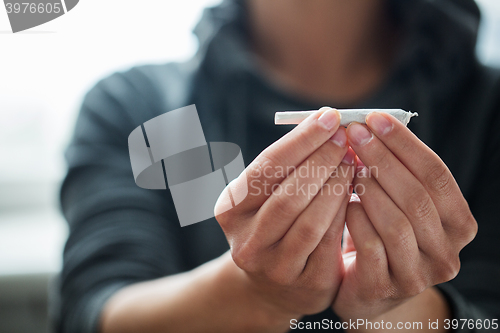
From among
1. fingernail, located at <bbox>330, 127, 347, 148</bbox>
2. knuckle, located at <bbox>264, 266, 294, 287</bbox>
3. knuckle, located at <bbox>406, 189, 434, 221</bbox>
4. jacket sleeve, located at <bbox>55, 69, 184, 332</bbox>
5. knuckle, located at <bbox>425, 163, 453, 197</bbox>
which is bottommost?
jacket sleeve, located at <bbox>55, 69, 184, 332</bbox>

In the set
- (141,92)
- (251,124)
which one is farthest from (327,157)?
(141,92)

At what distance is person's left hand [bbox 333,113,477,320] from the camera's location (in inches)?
7.4

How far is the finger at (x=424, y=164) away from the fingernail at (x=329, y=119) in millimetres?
18

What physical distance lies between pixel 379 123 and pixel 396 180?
36 millimetres

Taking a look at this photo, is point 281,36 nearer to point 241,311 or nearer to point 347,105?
point 347,105

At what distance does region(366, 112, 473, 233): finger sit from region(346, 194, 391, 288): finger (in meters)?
0.04

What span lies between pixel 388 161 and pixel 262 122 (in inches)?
9.0

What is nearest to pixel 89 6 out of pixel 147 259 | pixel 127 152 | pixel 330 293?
pixel 127 152

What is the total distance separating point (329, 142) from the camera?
0.64 feet

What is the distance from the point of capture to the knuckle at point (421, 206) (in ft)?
0.62

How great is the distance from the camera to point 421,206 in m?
0.19
